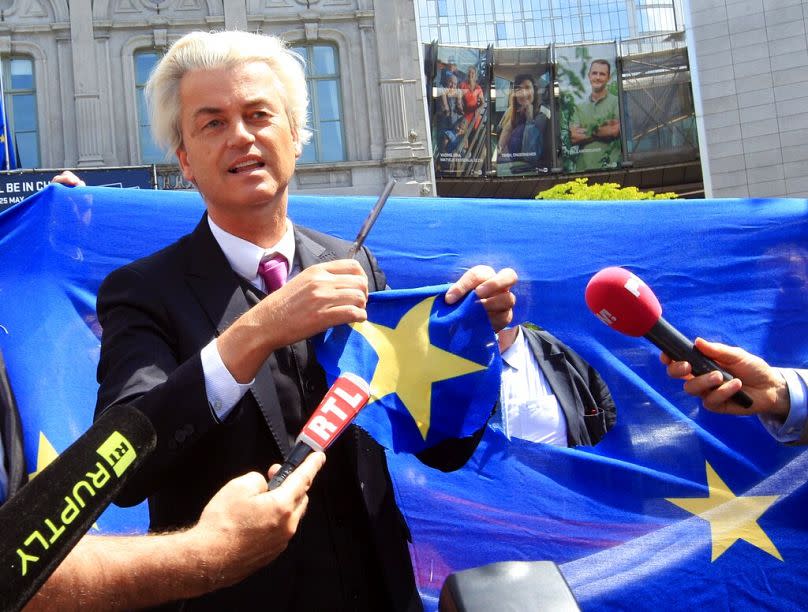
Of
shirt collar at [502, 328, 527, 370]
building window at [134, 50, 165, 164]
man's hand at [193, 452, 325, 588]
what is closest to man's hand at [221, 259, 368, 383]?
man's hand at [193, 452, 325, 588]

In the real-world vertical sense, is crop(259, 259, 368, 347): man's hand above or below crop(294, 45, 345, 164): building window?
below

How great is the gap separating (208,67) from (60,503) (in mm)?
1403

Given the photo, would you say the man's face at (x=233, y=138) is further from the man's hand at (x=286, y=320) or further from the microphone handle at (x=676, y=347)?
the microphone handle at (x=676, y=347)

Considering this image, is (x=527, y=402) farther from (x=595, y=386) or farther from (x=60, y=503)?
(x=60, y=503)

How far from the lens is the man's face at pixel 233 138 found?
1.94 m

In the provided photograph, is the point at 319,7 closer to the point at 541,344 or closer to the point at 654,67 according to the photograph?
the point at 654,67

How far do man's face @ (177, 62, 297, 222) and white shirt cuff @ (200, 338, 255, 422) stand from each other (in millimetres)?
454

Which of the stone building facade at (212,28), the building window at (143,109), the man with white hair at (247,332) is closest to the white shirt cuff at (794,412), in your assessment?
the man with white hair at (247,332)

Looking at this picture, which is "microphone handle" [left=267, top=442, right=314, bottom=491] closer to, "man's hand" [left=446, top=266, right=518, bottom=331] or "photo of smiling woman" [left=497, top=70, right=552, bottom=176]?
"man's hand" [left=446, top=266, right=518, bottom=331]

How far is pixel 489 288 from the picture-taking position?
2.07 m

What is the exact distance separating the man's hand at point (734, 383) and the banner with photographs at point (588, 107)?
100 feet

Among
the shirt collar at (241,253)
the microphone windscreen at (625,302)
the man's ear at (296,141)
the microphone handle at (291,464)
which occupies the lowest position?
the microphone handle at (291,464)

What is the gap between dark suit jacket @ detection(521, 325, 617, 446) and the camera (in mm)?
2854

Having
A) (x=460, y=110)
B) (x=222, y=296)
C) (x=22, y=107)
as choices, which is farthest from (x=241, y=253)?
(x=460, y=110)
